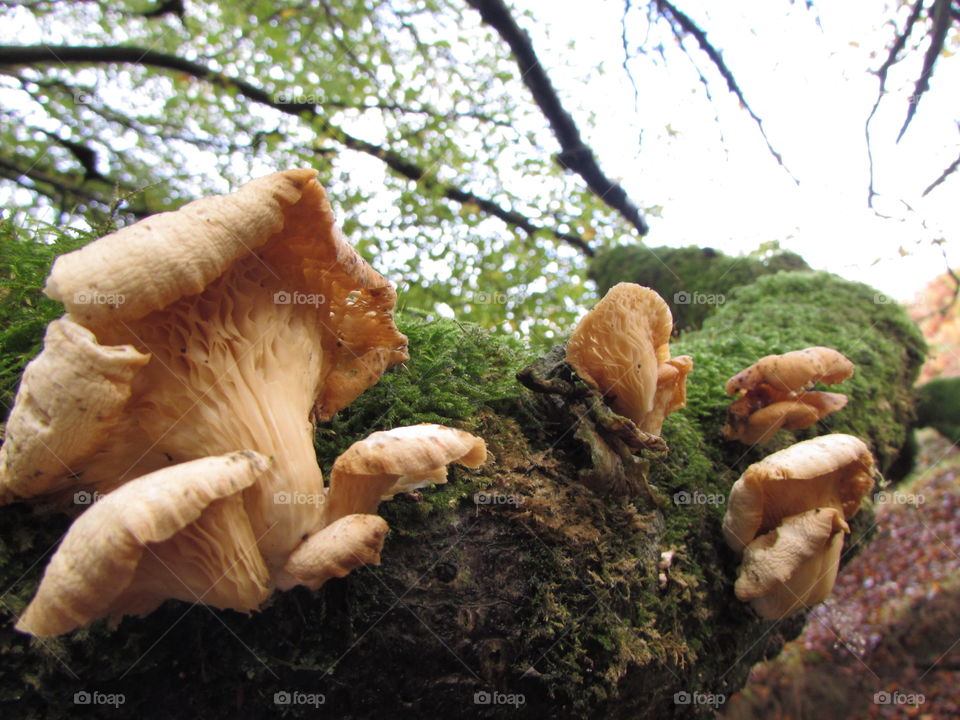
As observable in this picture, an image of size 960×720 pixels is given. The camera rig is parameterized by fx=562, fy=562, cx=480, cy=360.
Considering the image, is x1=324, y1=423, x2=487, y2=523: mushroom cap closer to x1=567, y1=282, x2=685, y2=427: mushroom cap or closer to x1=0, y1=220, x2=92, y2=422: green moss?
x1=567, y1=282, x2=685, y2=427: mushroom cap

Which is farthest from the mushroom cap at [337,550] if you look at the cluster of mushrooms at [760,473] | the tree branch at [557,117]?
the tree branch at [557,117]

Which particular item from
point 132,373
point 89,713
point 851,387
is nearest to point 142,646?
point 89,713

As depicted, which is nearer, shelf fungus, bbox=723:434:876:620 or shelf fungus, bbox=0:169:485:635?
shelf fungus, bbox=0:169:485:635

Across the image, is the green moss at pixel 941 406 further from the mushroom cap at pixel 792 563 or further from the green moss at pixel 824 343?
the mushroom cap at pixel 792 563

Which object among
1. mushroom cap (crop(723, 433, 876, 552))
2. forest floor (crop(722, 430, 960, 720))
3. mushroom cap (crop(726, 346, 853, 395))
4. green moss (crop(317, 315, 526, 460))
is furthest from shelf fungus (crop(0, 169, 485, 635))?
forest floor (crop(722, 430, 960, 720))

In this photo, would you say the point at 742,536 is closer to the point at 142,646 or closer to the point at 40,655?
the point at 142,646

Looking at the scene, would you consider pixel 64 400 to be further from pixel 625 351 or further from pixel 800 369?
pixel 800 369
